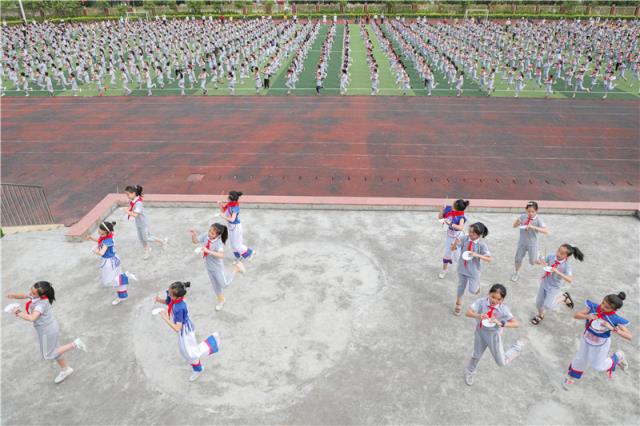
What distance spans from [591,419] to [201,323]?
5.60m

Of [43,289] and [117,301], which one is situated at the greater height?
[43,289]

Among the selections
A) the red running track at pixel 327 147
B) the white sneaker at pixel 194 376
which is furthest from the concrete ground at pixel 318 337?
the red running track at pixel 327 147

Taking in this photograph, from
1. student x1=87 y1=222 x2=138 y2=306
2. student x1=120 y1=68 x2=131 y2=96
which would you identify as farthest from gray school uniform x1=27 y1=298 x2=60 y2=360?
student x1=120 y1=68 x2=131 y2=96

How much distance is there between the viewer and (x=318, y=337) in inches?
248

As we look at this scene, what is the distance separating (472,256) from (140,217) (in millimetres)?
6177

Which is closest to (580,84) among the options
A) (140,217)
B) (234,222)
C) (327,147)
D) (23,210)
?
(327,147)

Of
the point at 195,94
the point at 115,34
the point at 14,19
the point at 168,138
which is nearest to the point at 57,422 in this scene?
the point at 168,138

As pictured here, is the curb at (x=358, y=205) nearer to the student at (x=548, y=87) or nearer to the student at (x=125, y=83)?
the student at (x=548, y=87)

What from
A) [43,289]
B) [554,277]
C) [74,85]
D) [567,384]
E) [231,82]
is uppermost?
[74,85]

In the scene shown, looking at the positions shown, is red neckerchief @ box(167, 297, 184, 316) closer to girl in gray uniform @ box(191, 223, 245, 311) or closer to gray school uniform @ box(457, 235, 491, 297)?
girl in gray uniform @ box(191, 223, 245, 311)

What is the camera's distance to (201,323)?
21.8 feet

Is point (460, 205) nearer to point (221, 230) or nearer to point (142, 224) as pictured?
point (221, 230)

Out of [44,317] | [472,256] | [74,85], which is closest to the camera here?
[44,317]

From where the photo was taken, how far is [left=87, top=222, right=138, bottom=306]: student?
22.1 feet
